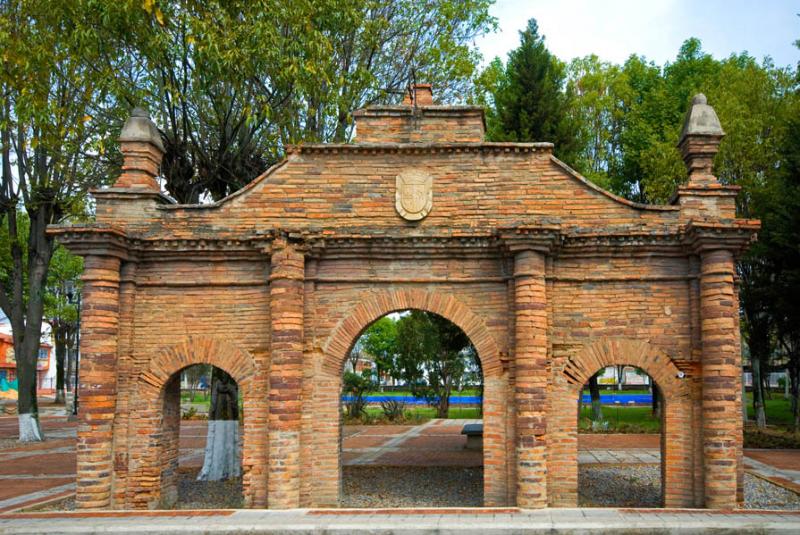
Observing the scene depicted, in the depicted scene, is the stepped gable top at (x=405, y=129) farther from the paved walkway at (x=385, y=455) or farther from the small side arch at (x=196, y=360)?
the paved walkway at (x=385, y=455)

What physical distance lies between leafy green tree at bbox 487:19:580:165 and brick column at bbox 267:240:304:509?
39.4 ft

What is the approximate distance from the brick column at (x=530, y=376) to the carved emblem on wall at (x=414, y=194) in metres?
1.65

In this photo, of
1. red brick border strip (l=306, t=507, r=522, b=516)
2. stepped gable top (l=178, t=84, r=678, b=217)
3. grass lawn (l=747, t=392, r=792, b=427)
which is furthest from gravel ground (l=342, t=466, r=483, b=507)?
grass lawn (l=747, t=392, r=792, b=427)

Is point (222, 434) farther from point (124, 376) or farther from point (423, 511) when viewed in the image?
point (423, 511)

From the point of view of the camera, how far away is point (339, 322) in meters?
10.7

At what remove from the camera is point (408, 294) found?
10625 millimetres

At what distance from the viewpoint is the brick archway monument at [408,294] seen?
10.0m

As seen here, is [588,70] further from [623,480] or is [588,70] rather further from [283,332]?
[283,332]

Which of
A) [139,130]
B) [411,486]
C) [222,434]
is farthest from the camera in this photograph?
[222,434]

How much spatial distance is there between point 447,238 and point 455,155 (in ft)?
4.59

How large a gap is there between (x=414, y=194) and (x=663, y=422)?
5.01 m

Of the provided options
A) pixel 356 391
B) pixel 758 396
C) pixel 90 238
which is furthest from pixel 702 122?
pixel 356 391

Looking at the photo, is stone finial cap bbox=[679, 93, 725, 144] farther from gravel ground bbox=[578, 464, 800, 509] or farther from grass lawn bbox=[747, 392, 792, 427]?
grass lawn bbox=[747, 392, 792, 427]

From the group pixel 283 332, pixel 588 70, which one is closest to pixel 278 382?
pixel 283 332
